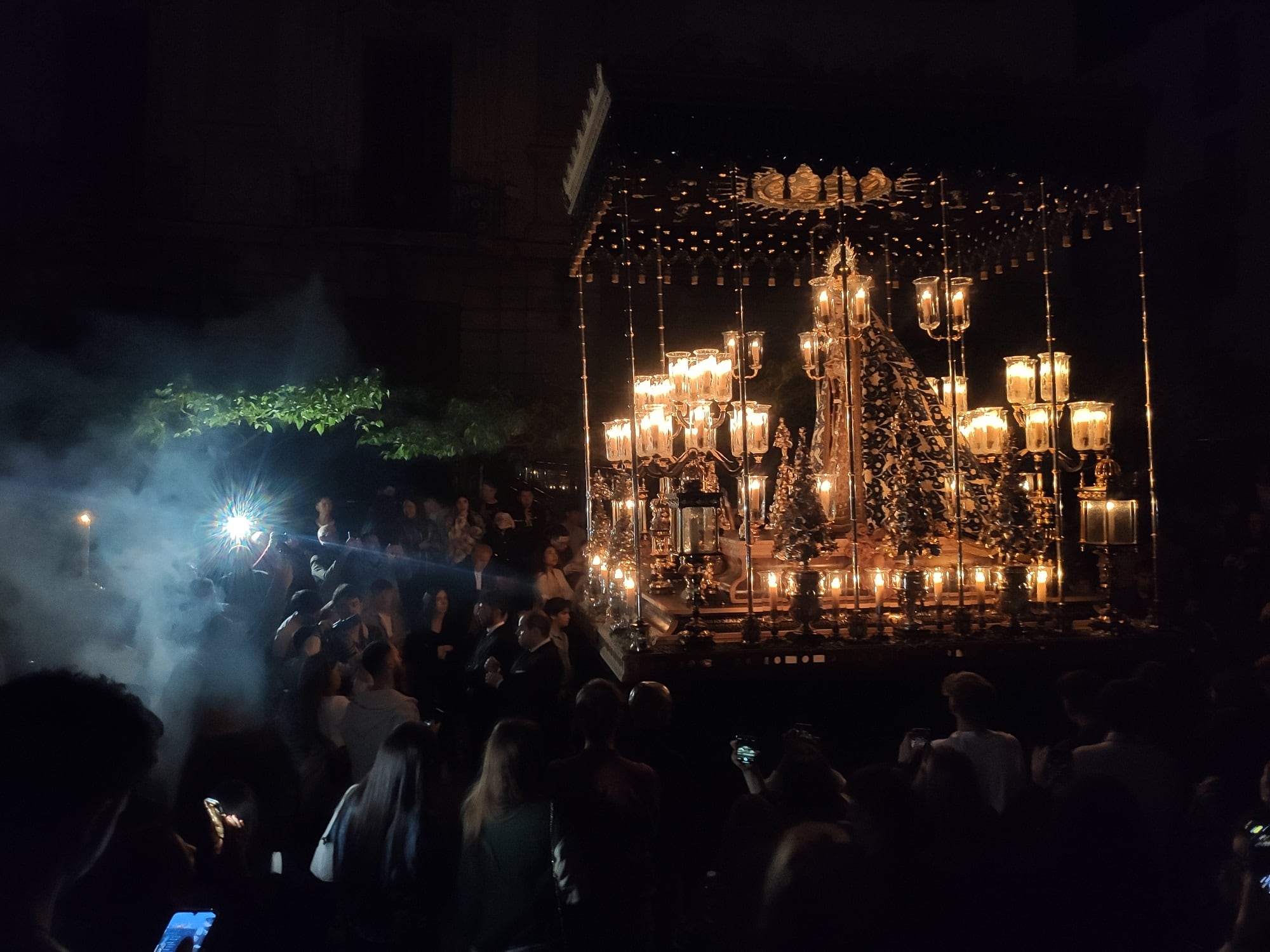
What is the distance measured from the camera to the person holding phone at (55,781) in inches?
63.8

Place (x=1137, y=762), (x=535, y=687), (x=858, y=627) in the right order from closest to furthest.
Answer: (x=1137, y=762) → (x=535, y=687) → (x=858, y=627)

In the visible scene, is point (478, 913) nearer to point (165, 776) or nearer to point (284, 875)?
point (284, 875)

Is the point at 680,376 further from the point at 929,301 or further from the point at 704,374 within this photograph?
the point at 929,301

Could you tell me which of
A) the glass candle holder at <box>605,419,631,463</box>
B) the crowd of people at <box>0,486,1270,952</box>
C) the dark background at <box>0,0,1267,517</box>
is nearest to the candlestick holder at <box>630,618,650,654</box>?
the crowd of people at <box>0,486,1270,952</box>

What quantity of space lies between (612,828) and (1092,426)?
5520mm

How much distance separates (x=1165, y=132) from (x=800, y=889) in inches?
754

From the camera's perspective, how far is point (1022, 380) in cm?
762

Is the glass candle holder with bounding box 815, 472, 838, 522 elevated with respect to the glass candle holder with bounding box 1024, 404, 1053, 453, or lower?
lower

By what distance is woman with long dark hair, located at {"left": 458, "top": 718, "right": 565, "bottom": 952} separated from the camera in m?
3.07

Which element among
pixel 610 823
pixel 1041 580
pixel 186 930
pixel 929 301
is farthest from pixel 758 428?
pixel 186 930

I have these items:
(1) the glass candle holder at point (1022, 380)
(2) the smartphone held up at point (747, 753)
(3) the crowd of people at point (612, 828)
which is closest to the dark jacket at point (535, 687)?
(3) the crowd of people at point (612, 828)

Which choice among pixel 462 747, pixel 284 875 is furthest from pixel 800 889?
pixel 462 747

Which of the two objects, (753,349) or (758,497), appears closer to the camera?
(753,349)

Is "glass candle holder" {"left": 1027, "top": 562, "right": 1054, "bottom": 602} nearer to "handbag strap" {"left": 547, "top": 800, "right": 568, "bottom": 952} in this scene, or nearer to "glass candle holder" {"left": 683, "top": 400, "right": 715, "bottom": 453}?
"glass candle holder" {"left": 683, "top": 400, "right": 715, "bottom": 453}
